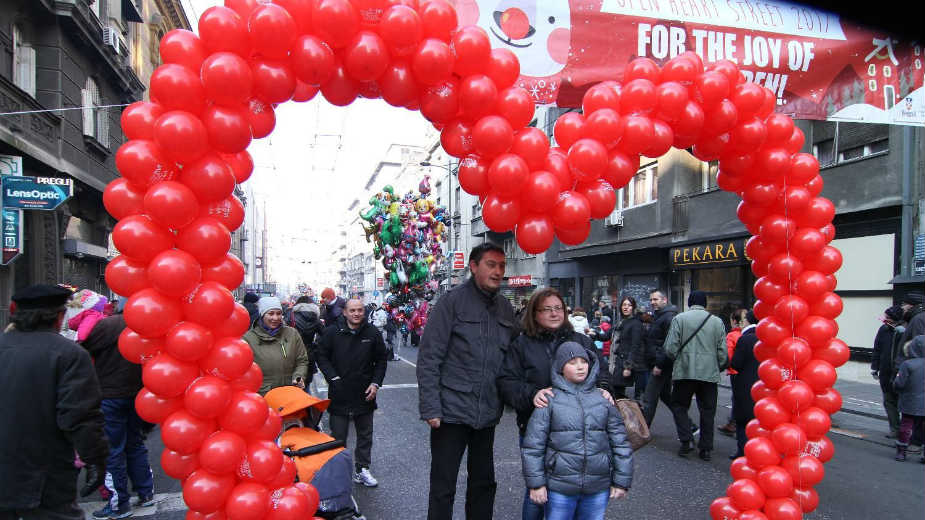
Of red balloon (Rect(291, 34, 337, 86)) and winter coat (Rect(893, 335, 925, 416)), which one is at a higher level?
red balloon (Rect(291, 34, 337, 86))

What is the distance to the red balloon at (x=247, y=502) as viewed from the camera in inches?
103

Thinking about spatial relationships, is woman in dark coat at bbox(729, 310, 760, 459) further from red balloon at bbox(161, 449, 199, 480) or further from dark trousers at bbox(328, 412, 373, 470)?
red balloon at bbox(161, 449, 199, 480)

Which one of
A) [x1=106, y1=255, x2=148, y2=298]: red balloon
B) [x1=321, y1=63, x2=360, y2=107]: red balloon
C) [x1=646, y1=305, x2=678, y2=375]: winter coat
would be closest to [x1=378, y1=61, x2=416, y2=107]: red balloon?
[x1=321, y1=63, x2=360, y2=107]: red balloon

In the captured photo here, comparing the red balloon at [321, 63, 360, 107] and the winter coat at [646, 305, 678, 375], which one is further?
the winter coat at [646, 305, 678, 375]

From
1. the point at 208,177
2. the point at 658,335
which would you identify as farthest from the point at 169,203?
the point at 658,335

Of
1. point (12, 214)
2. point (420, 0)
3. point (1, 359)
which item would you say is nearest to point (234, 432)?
point (1, 359)

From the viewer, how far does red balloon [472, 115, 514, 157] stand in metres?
2.96

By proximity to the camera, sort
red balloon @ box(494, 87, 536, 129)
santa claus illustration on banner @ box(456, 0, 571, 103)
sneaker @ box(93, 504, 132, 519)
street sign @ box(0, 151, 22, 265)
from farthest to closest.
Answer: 1. street sign @ box(0, 151, 22, 265)
2. santa claus illustration on banner @ box(456, 0, 571, 103)
3. sneaker @ box(93, 504, 132, 519)
4. red balloon @ box(494, 87, 536, 129)

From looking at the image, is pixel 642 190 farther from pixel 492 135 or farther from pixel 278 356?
pixel 492 135

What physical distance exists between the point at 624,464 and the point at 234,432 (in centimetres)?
208

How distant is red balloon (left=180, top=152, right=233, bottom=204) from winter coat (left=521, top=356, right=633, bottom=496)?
6.75 feet

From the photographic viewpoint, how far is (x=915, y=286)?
30.6ft

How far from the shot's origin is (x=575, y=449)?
290 centimetres

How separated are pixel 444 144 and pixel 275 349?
253 cm
